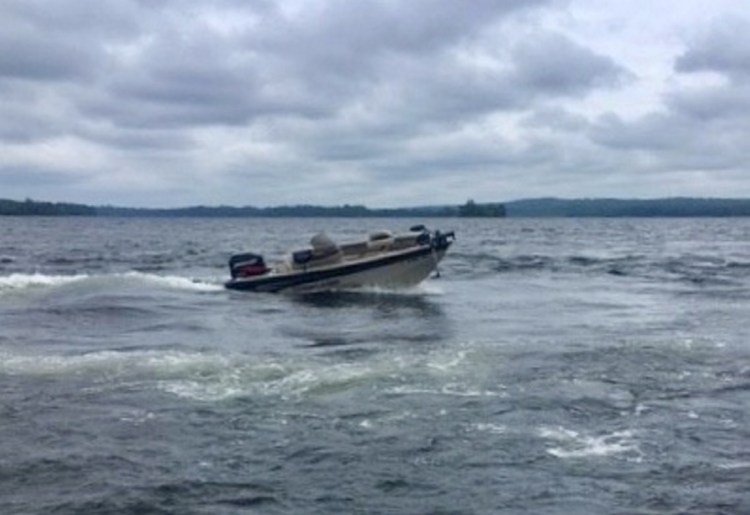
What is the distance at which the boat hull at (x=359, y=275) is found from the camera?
116 ft

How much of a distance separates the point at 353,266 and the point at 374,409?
20.0 m

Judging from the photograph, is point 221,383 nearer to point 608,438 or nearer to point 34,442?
point 34,442

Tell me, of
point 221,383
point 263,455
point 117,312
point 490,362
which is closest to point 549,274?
point 117,312

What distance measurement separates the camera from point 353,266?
35.4 meters

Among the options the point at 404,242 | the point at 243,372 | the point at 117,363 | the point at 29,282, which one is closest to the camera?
the point at 243,372

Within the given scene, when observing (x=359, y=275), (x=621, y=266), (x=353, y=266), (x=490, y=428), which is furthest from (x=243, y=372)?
(x=621, y=266)

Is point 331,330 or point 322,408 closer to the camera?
point 322,408

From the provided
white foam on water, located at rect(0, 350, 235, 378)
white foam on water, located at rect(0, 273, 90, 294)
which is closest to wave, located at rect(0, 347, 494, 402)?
white foam on water, located at rect(0, 350, 235, 378)

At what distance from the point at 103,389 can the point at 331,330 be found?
9.55m

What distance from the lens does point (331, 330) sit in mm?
26234

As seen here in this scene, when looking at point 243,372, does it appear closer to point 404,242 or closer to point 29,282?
point 404,242

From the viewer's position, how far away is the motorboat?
Result: 35469 millimetres

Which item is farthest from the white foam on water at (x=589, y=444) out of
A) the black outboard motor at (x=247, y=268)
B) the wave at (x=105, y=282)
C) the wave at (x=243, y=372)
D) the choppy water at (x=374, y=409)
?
the wave at (x=105, y=282)

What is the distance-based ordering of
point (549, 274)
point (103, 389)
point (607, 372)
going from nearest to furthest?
point (103, 389)
point (607, 372)
point (549, 274)
